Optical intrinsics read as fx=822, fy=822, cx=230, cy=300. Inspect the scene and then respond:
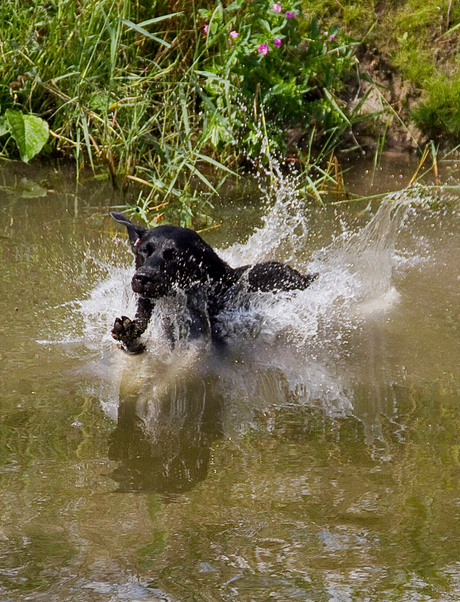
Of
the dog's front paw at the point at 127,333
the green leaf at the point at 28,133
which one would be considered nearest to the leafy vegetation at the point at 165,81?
the green leaf at the point at 28,133

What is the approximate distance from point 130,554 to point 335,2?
276 inches

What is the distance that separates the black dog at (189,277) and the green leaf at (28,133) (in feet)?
8.13

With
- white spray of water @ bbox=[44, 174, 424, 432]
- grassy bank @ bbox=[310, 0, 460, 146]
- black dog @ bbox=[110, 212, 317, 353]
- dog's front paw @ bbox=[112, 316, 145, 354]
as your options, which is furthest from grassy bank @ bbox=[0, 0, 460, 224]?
dog's front paw @ bbox=[112, 316, 145, 354]

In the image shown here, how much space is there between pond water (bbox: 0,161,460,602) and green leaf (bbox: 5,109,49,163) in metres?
0.79

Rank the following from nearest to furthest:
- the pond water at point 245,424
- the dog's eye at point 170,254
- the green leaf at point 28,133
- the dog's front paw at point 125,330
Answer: the pond water at point 245,424
the dog's front paw at point 125,330
the dog's eye at point 170,254
the green leaf at point 28,133

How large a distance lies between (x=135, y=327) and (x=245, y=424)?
37.8 inches

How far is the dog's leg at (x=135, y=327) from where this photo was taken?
14.5ft

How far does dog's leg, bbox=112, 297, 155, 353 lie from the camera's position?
4.41 m

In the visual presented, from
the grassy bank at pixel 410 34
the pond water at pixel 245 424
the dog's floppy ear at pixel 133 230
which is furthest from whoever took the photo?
the grassy bank at pixel 410 34

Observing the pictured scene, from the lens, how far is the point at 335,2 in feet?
27.6

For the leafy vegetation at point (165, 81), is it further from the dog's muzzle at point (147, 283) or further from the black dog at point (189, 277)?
the dog's muzzle at point (147, 283)

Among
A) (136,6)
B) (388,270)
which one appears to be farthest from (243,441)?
(136,6)

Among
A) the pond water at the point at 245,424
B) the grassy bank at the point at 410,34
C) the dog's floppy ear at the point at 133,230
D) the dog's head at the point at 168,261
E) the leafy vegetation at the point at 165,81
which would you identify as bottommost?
the pond water at the point at 245,424

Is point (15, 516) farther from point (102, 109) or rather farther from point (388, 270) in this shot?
point (102, 109)
